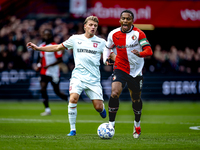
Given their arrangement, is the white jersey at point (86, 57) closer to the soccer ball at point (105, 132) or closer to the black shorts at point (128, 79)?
the black shorts at point (128, 79)

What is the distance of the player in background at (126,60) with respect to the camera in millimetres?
6859

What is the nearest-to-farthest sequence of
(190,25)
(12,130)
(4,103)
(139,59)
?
(139,59), (12,130), (4,103), (190,25)

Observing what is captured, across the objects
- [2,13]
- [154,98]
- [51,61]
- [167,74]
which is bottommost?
[154,98]

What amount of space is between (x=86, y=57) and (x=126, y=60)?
792 mm

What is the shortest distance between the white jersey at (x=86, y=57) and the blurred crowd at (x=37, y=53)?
409 inches

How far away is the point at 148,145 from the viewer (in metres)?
5.75

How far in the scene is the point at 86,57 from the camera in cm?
723

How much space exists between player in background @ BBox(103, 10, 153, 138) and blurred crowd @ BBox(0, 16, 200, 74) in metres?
10.8

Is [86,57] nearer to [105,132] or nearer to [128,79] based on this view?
[128,79]

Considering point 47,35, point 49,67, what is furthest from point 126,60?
point 49,67

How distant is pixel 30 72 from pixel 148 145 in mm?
12354

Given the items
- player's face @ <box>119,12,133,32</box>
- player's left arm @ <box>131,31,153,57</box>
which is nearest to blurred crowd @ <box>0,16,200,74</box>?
player's face @ <box>119,12,133,32</box>

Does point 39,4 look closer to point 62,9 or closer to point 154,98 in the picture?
point 62,9

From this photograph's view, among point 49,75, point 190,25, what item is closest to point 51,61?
point 49,75
